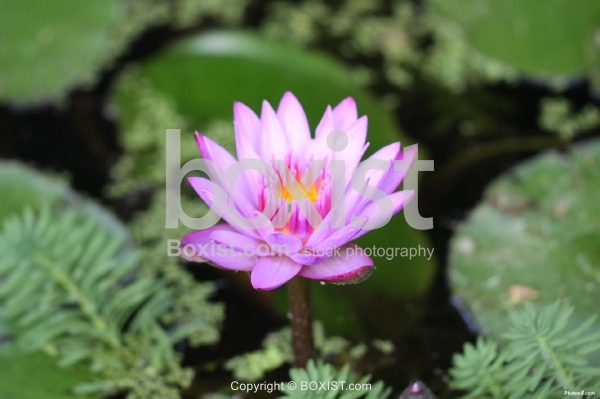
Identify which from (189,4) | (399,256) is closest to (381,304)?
(399,256)

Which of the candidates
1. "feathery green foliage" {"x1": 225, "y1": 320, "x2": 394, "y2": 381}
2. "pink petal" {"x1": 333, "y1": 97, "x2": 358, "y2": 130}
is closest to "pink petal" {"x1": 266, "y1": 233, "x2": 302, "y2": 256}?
"pink petal" {"x1": 333, "y1": 97, "x2": 358, "y2": 130}

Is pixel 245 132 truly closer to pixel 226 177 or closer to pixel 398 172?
pixel 226 177

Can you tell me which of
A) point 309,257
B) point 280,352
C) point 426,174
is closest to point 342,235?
point 309,257

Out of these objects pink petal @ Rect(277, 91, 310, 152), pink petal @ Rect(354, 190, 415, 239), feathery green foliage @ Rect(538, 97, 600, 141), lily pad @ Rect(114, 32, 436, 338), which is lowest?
pink petal @ Rect(354, 190, 415, 239)

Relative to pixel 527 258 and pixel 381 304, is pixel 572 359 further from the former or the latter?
pixel 381 304

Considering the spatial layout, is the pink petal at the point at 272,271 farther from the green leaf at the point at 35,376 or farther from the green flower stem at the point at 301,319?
the green leaf at the point at 35,376

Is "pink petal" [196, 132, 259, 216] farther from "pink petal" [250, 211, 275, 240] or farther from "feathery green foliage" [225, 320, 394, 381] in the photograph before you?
"feathery green foliage" [225, 320, 394, 381]
